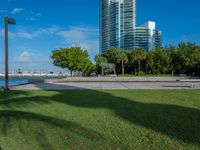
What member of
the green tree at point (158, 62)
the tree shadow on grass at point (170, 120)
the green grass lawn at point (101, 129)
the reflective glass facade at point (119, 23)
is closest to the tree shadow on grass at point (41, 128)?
the green grass lawn at point (101, 129)

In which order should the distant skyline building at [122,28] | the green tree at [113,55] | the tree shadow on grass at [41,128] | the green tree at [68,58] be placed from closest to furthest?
the tree shadow on grass at [41,128] < the green tree at [68,58] < the green tree at [113,55] < the distant skyline building at [122,28]

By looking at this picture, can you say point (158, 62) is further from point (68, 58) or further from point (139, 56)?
point (68, 58)

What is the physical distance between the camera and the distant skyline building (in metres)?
76.2

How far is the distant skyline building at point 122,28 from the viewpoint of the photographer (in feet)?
250

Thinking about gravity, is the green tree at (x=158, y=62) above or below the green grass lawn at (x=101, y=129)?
above

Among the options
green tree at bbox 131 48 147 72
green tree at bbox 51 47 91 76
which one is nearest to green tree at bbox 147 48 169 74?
green tree at bbox 131 48 147 72

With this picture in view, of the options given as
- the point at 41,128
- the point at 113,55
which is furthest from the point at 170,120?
the point at 113,55

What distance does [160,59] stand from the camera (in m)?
45.4

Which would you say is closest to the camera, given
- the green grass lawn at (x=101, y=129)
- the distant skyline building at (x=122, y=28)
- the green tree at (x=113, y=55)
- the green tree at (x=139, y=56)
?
the green grass lawn at (x=101, y=129)

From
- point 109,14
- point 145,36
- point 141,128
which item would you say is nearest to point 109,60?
point 145,36

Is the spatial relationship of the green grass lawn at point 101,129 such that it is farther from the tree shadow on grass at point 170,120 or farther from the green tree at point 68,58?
the green tree at point 68,58

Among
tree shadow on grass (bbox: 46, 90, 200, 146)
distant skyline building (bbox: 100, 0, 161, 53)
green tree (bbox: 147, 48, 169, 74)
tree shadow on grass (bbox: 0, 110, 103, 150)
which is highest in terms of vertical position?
distant skyline building (bbox: 100, 0, 161, 53)

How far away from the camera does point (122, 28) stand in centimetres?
8012

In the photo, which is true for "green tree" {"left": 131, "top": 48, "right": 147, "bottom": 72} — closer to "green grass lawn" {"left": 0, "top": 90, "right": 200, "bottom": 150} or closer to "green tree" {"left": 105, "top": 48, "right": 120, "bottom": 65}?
"green tree" {"left": 105, "top": 48, "right": 120, "bottom": 65}
